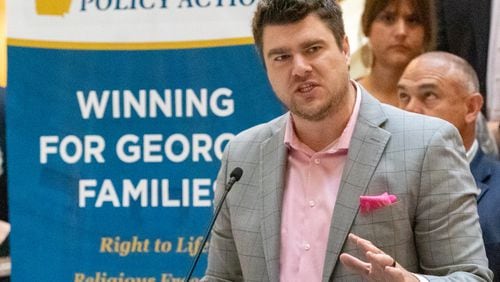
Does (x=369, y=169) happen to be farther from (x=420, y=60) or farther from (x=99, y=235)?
(x=99, y=235)

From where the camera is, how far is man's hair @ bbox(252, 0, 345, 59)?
2.67m

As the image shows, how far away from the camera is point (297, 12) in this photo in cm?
266

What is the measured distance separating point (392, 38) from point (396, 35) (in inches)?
0.9

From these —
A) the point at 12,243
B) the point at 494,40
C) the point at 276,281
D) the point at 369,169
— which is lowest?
the point at 12,243

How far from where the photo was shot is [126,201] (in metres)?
4.41

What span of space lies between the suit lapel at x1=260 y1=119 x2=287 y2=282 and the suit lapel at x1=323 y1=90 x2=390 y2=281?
16cm

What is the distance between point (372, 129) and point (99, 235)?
2.05 metres

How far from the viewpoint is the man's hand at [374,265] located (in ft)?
7.66

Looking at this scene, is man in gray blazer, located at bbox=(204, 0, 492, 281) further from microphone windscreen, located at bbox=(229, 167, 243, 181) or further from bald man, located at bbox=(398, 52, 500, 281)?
bald man, located at bbox=(398, 52, 500, 281)

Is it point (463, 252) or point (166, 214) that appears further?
point (166, 214)

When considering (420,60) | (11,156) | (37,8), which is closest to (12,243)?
(11,156)

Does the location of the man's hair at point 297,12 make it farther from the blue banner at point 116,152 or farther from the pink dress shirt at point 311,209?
the blue banner at point 116,152

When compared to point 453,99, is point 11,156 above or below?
below

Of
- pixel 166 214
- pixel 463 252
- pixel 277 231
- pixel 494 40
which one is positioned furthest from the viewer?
pixel 166 214
